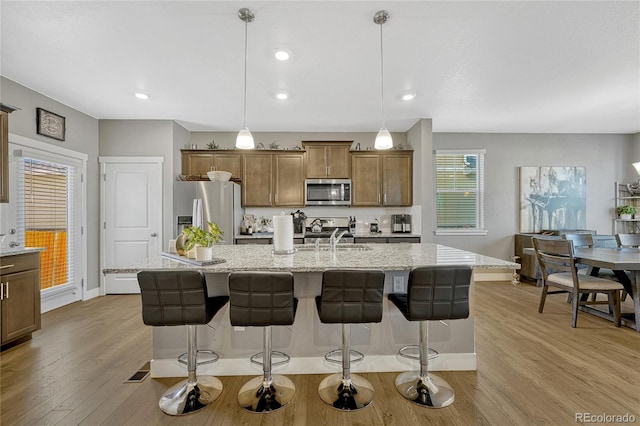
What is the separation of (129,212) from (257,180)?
202cm

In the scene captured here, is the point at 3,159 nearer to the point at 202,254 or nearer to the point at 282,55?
the point at 202,254

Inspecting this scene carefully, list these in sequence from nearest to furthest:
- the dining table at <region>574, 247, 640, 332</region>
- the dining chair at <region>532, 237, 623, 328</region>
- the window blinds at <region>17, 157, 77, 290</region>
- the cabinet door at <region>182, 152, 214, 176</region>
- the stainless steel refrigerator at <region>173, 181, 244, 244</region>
→ the dining table at <region>574, 247, 640, 332</region> < the dining chair at <region>532, 237, 623, 328</region> < the window blinds at <region>17, 157, 77, 290</region> < the stainless steel refrigerator at <region>173, 181, 244, 244</region> < the cabinet door at <region>182, 152, 214, 176</region>

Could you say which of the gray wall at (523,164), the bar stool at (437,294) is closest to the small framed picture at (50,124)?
the bar stool at (437,294)

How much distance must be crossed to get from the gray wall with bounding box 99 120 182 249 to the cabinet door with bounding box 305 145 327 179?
2.17 metres

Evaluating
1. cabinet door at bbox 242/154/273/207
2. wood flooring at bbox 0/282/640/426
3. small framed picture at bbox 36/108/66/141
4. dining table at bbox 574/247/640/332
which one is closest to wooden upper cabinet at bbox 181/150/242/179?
cabinet door at bbox 242/154/273/207

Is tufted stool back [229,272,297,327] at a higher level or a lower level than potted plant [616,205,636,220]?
lower

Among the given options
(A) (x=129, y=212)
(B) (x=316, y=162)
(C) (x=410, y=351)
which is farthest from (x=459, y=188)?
(A) (x=129, y=212)

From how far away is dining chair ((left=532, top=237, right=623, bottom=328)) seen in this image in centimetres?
332

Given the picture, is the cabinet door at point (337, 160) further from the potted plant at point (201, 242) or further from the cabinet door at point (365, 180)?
the potted plant at point (201, 242)

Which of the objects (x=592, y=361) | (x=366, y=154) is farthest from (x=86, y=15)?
(x=592, y=361)

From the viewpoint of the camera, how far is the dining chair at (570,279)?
3.32 meters

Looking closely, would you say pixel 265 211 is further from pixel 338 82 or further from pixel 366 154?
pixel 338 82

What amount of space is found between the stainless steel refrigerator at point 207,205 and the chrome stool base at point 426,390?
323cm

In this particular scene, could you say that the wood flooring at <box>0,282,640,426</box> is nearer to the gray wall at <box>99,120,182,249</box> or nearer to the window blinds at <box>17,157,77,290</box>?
the window blinds at <box>17,157,77,290</box>
